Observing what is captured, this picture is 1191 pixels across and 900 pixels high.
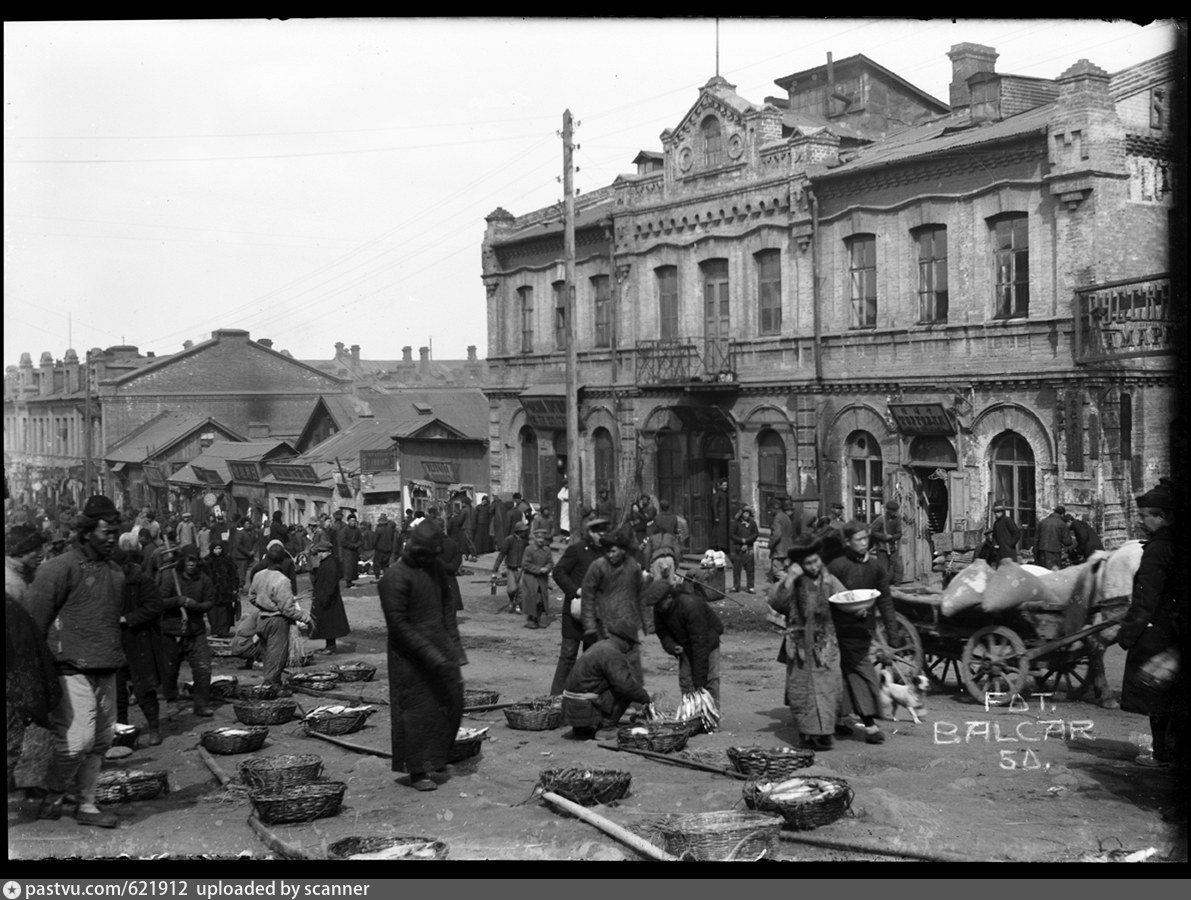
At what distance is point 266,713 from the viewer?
1158 cm

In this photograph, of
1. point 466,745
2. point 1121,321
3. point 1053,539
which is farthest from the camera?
point 1121,321

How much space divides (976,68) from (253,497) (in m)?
27.5

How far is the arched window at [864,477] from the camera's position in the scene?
24156 millimetres

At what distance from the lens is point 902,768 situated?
9406mm

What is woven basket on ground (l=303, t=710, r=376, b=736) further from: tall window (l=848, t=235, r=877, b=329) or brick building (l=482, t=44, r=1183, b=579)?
tall window (l=848, t=235, r=877, b=329)

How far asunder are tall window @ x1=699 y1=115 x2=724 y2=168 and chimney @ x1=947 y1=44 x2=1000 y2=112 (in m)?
5.19

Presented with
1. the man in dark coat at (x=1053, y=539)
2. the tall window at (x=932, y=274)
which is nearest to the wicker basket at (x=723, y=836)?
the man in dark coat at (x=1053, y=539)

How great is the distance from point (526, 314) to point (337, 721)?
24.4 m

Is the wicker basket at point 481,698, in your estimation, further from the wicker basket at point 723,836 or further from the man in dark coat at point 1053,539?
the man in dark coat at point 1053,539

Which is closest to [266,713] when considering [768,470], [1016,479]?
[1016,479]

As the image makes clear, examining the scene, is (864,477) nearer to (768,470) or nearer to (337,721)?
(768,470)

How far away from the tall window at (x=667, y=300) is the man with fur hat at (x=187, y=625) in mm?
18103

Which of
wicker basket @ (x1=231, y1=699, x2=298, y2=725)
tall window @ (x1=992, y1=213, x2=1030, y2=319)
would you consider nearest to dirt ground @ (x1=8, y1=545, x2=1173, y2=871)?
wicker basket @ (x1=231, y1=699, x2=298, y2=725)

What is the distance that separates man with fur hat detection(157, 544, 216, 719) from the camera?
12.3 m
